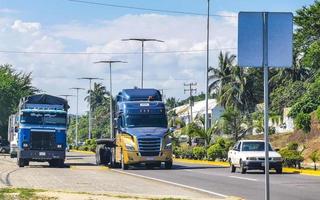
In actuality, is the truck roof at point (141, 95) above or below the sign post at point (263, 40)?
above

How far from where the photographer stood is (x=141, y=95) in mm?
37594

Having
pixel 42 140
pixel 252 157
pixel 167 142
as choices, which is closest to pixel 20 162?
pixel 42 140

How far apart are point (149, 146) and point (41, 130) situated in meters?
6.19

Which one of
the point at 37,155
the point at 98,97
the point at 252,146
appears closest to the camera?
the point at 252,146

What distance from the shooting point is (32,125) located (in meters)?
38.2

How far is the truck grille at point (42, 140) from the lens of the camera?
3822 centimetres

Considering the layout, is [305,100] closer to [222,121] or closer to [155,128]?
[222,121]

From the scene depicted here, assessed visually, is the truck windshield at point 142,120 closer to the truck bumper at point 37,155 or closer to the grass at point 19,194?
the truck bumper at point 37,155

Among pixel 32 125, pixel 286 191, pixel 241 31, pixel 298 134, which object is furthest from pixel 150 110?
pixel 298 134

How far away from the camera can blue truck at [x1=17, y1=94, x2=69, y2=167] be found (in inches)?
1501

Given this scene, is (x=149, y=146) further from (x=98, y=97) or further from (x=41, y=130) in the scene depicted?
(x=98, y=97)

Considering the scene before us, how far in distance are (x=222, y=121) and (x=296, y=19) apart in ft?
35.5

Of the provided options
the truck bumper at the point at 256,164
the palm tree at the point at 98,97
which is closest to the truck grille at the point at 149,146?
the truck bumper at the point at 256,164

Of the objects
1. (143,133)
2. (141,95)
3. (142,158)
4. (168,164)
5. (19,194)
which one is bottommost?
(19,194)
